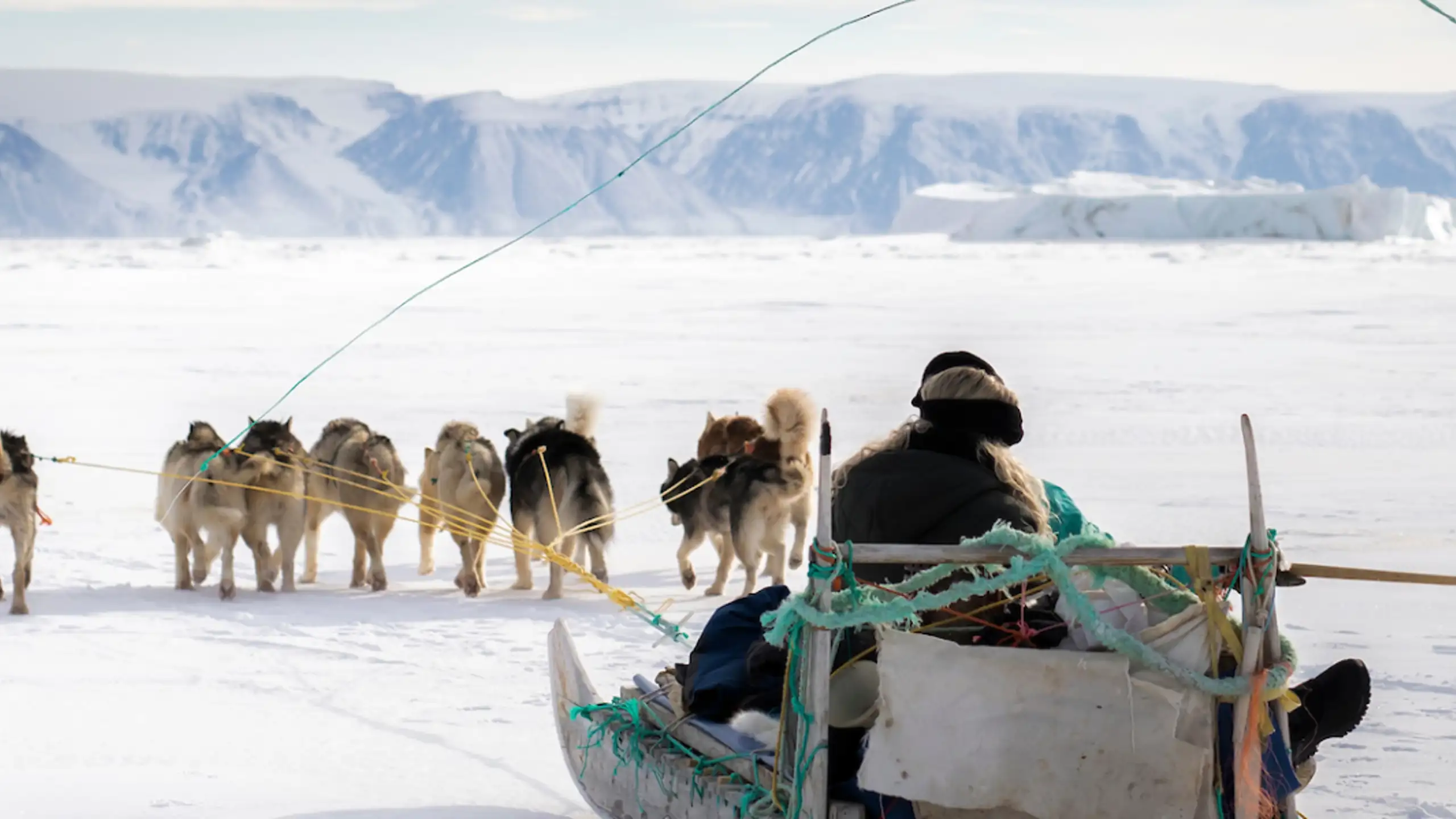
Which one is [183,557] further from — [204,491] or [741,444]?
[741,444]

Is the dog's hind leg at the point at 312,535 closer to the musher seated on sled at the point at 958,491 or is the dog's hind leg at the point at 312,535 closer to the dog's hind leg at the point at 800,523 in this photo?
the dog's hind leg at the point at 800,523

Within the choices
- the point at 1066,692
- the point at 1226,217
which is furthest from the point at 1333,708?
the point at 1226,217

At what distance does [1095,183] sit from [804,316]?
3893 cm

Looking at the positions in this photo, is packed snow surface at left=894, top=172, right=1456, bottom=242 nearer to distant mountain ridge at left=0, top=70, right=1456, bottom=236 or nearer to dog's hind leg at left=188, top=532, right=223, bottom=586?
dog's hind leg at left=188, top=532, right=223, bottom=586

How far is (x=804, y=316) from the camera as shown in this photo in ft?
71.5

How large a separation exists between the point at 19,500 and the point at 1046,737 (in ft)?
17.0

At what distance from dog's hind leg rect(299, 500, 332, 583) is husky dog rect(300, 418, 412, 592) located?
0.01 meters

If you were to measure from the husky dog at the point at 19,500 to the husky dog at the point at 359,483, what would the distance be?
1.10 meters

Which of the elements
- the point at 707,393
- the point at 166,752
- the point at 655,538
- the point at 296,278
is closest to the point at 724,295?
the point at 296,278

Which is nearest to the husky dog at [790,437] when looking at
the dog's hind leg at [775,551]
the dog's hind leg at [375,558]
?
the dog's hind leg at [775,551]

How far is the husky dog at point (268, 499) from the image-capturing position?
717 cm

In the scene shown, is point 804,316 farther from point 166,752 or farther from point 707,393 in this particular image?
point 166,752

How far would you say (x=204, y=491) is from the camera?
23.2ft

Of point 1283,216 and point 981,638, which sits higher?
point 1283,216
